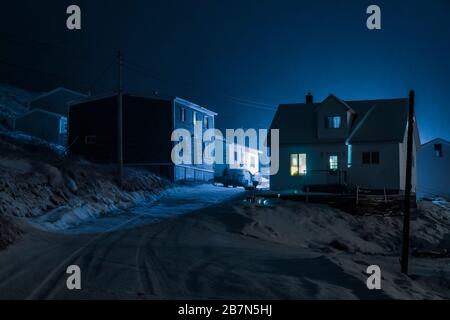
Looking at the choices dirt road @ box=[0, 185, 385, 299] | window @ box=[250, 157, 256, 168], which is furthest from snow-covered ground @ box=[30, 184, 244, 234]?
window @ box=[250, 157, 256, 168]

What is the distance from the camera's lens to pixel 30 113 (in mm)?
52250

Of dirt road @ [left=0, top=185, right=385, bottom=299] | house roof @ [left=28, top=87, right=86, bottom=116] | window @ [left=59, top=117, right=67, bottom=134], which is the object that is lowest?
dirt road @ [left=0, top=185, right=385, bottom=299]

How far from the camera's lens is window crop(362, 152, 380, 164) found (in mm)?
34844

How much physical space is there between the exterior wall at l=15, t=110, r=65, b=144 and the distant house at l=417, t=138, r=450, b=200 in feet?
130

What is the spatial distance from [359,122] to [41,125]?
33071 millimetres

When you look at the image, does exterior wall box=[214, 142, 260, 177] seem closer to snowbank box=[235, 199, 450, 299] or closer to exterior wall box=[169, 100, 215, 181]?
exterior wall box=[169, 100, 215, 181]

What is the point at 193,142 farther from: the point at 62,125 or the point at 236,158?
the point at 236,158

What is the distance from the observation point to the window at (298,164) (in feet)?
120

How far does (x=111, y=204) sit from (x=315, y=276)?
14.9 m

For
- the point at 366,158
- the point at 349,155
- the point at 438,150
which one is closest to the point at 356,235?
the point at 366,158

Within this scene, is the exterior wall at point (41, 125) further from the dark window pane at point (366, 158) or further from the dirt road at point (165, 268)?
the dirt road at point (165, 268)

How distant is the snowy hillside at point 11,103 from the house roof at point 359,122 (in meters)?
30.7
